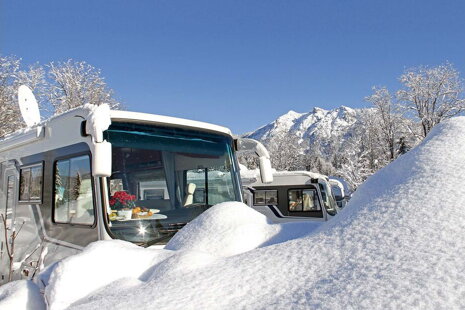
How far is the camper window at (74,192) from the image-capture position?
438cm

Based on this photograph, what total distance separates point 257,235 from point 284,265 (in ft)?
2.06

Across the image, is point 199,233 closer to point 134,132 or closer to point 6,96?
point 134,132

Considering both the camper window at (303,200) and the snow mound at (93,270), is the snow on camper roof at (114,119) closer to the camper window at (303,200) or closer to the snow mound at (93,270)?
the snow mound at (93,270)

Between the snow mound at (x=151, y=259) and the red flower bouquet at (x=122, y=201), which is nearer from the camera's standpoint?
the snow mound at (x=151, y=259)

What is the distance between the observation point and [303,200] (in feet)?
45.0

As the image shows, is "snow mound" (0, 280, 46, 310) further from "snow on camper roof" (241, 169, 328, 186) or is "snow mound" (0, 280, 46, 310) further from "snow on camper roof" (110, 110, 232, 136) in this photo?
"snow on camper roof" (241, 169, 328, 186)

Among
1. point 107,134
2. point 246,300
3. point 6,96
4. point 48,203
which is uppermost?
point 6,96

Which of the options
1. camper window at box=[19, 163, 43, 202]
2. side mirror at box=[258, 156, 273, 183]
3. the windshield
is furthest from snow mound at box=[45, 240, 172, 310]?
side mirror at box=[258, 156, 273, 183]

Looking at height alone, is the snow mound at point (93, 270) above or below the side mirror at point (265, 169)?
below

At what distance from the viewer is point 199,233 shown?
2.26 meters

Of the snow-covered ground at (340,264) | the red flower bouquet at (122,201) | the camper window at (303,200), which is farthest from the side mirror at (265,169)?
the camper window at (303,200)

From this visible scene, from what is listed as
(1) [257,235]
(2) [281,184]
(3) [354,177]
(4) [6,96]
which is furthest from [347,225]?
(3) [354,177]

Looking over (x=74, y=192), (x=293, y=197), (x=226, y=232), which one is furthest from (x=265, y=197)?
(x=226, y=232)

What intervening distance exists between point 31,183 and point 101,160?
7.21 feet
